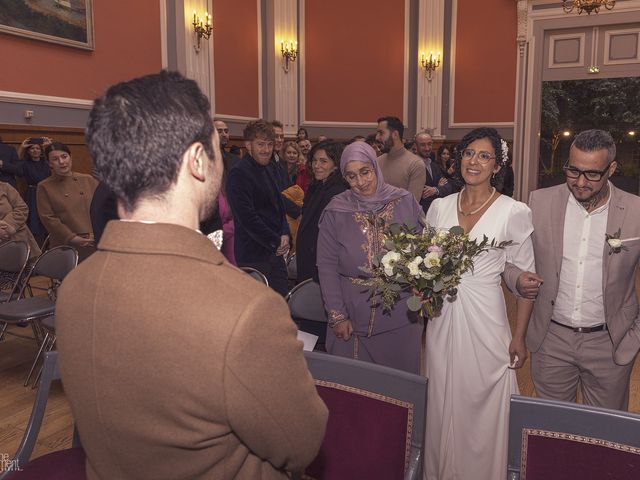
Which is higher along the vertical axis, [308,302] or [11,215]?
[11,215]

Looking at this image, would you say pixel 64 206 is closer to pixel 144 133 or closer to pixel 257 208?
pixel 257 208

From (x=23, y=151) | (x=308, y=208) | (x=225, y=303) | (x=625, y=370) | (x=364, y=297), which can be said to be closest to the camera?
(x=225, y=303)

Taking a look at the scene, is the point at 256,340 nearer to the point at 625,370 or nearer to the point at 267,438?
the point at 267,438

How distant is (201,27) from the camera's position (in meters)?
8.59

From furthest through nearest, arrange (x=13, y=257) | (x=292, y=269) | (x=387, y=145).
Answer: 1. (x=387, y=145)
2. (x=292, y=269)
3. (x=13, y=257)

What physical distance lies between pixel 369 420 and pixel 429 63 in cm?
963

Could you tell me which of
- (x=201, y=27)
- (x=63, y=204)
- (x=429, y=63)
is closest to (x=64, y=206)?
(x=63, y=204)

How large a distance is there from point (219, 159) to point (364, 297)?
1.79m

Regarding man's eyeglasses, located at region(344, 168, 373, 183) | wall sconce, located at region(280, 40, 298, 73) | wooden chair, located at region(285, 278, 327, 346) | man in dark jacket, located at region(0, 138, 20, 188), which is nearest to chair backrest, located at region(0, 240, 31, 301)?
man in dark jacket, located at region(0, 138, 20, 188)

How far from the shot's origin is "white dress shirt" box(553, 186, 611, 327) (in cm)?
229

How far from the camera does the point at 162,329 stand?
87cm

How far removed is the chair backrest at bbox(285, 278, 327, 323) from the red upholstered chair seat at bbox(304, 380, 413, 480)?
4.17 ft

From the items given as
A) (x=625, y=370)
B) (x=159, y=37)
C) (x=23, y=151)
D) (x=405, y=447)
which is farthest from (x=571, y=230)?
(x=159, y=37)

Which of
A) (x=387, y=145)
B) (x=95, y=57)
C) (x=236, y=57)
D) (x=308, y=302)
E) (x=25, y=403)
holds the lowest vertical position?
(x=25, y=403)
